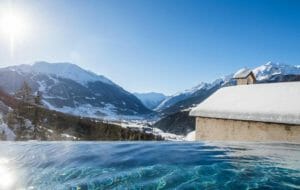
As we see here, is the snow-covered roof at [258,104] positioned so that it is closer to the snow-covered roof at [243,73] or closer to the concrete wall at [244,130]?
the concrete wall at [244,130]

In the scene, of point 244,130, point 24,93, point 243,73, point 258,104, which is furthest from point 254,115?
point 24,93

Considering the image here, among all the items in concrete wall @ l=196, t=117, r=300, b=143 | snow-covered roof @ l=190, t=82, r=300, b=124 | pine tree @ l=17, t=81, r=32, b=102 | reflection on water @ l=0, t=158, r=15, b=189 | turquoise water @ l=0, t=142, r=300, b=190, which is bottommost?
reflection on water @ l=0, t=158, r=15, b=189

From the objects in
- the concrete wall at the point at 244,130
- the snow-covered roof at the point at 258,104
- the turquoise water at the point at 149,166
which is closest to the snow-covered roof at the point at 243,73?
the snow-covered roof at the point at 258,104

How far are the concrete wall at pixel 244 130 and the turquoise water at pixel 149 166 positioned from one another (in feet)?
17.1

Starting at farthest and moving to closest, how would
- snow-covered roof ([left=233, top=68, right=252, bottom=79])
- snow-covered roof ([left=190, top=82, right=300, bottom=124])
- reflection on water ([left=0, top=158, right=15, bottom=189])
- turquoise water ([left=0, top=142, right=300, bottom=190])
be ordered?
snow-covered roof ([left=233, top=68, right=252, bottom=79]), snow-covered roof ([left=190, top=82, right=300, bottom=124]), reflection on water ([left=0, top=158, right=15, bottom=189]), turquoise water ([left=0, top=142, right=300, bottom=190])

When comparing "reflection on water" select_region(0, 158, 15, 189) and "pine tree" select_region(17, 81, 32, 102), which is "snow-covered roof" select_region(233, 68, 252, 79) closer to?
"reflection on water" select_region(0, 158, 15, 189)

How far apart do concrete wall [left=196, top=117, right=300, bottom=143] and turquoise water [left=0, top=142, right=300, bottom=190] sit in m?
5.20

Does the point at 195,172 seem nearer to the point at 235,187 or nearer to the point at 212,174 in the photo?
the point at 212,174

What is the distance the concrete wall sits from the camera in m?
13.2

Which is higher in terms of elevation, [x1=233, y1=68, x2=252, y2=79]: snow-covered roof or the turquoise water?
[x1=233, y1=68, x2=252, y2=79]: snow-covered roof

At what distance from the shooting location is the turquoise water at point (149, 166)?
5.10 m

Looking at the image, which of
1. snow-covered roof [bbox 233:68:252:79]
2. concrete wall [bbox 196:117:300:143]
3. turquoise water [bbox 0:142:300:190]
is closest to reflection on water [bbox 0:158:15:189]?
turquoise water [bbox 0:142:300:190]

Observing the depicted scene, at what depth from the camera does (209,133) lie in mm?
17219

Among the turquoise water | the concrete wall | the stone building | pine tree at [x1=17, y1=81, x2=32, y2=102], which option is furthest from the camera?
pine tree at [x1=17, y1=81, x2=32, y2=102]
